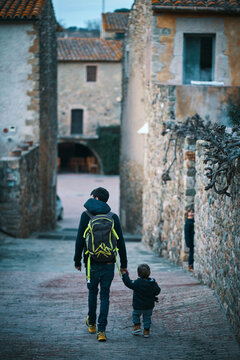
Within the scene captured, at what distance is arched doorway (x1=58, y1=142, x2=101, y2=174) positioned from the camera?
39312mm

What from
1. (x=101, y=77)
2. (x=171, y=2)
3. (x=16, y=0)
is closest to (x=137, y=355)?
(x=171, y=2)

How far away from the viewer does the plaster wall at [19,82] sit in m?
15.1

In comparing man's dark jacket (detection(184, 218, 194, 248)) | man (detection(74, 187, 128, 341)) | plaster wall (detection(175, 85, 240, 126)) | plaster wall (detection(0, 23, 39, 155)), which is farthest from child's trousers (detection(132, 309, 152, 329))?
plaster wall (detection(0, 23, 39, 155))

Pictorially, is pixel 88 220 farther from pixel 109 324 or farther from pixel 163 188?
pixel 163 188

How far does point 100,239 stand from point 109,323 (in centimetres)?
107

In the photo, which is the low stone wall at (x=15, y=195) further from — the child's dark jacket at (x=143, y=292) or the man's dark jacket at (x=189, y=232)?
A: the child's dark jacket at (x=143, y=292)

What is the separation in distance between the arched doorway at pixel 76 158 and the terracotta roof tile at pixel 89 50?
23.6 ft

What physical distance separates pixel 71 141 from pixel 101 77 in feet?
17.0

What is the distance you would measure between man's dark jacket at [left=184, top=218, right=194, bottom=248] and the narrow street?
0.48 metres

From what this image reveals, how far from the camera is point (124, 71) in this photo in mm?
18922

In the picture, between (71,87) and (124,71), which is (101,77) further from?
(124,71)

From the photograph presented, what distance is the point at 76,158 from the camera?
39688 millimetres

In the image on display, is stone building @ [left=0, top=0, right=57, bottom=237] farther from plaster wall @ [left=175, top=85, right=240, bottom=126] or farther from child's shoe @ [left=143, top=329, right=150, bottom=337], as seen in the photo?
child's shoe @ [left=143, top=329, right=150, bottom=337]

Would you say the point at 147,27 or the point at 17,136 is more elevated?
the point at 147,27
